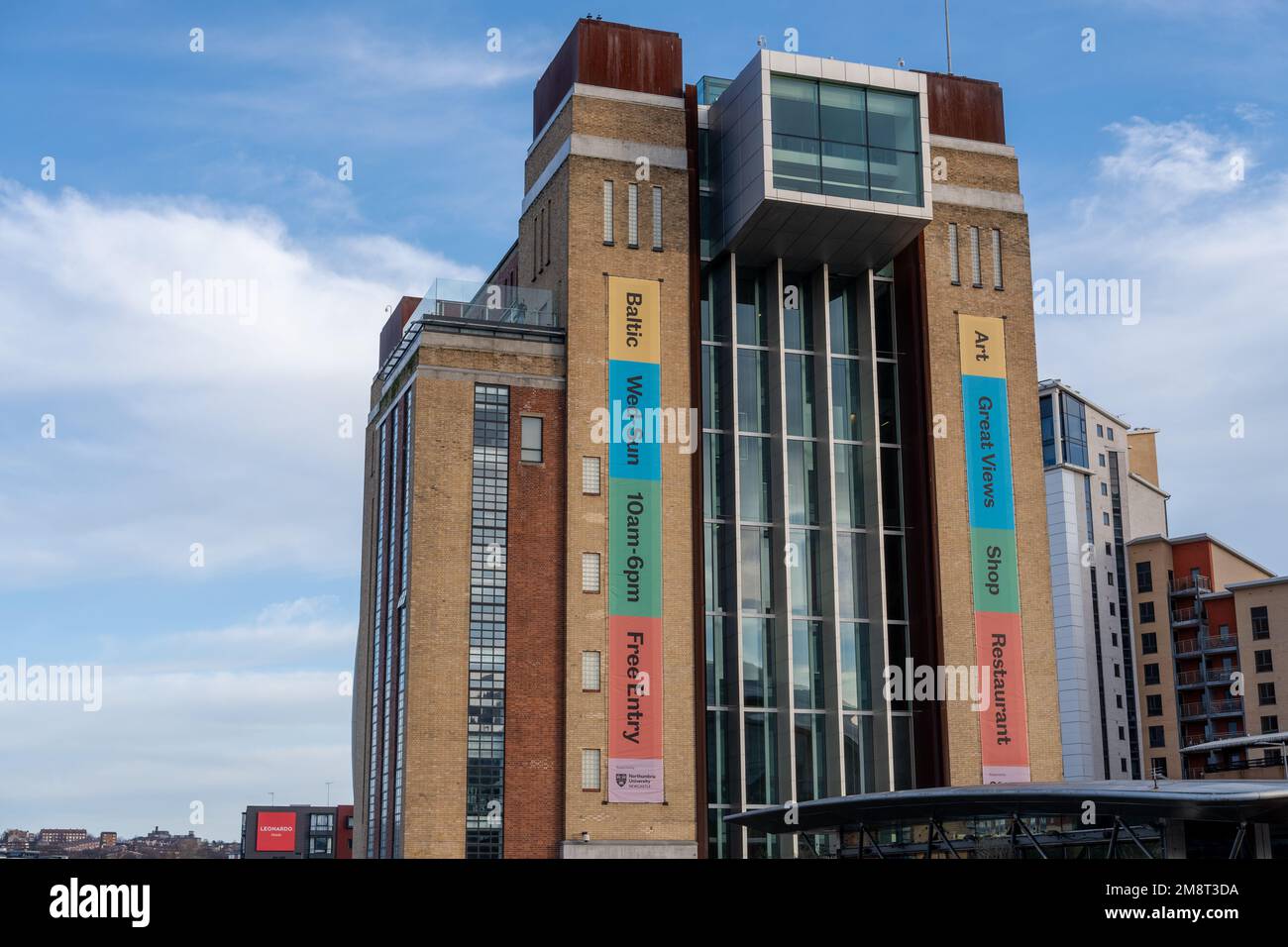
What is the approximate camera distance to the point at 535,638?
50562 millimetres

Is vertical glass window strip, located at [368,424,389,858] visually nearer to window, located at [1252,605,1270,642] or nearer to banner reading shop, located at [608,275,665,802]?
banner reading shop, located at [608,275,665,802]

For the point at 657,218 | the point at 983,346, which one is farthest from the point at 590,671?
the point at 983,346

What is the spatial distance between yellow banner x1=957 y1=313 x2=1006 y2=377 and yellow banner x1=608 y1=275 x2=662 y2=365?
40.5 ft

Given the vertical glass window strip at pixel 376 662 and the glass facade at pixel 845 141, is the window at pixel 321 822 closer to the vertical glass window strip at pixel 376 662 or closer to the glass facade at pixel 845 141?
the vertical glass window strip at pixel 376 662

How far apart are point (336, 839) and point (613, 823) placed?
10895cm

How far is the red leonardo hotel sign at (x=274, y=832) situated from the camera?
6038 inches

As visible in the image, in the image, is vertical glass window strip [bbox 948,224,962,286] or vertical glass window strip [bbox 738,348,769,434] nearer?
vertical glass window strip [bbox 738,348,769,434]

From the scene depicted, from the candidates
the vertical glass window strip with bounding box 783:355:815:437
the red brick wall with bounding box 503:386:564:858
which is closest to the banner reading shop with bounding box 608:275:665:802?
the red brick wall with bounding box 503:386:564:858

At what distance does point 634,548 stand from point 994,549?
1425 centimetres

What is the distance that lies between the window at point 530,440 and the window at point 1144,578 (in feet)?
297

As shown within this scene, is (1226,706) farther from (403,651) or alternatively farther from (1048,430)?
(403,651)

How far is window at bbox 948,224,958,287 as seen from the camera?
57938 millimetres

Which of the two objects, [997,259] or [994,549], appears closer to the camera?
[994,549]
